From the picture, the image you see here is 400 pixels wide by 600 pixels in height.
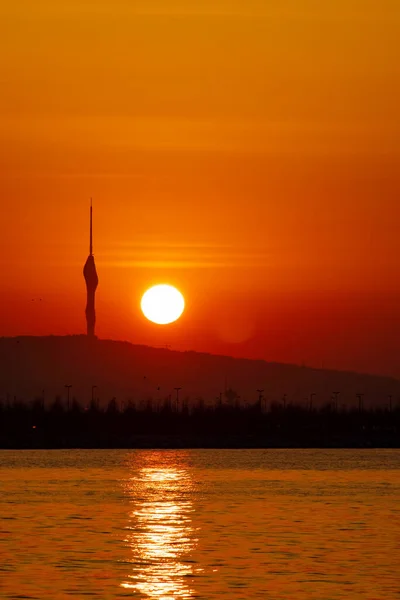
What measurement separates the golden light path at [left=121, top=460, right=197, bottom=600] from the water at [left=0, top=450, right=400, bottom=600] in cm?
8

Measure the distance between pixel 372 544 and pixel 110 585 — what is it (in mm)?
22486

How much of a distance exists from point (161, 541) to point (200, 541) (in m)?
2.35

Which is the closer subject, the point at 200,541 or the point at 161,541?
the point at 200,541

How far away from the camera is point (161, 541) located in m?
86.6

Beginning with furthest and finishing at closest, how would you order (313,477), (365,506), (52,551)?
(313,477) < (365,506) < (52,551)

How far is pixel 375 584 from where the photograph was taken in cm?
6594

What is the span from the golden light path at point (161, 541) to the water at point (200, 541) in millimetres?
82

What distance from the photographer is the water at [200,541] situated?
64.9m

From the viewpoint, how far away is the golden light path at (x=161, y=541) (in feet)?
214

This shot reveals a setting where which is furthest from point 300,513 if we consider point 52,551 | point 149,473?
point 149,473

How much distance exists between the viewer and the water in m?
64.9

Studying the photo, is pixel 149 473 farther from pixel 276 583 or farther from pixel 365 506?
pixel 276 583

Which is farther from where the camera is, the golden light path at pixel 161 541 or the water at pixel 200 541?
the golden light path at pixel 161 541

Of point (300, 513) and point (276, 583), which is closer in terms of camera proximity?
point (276, 583)
